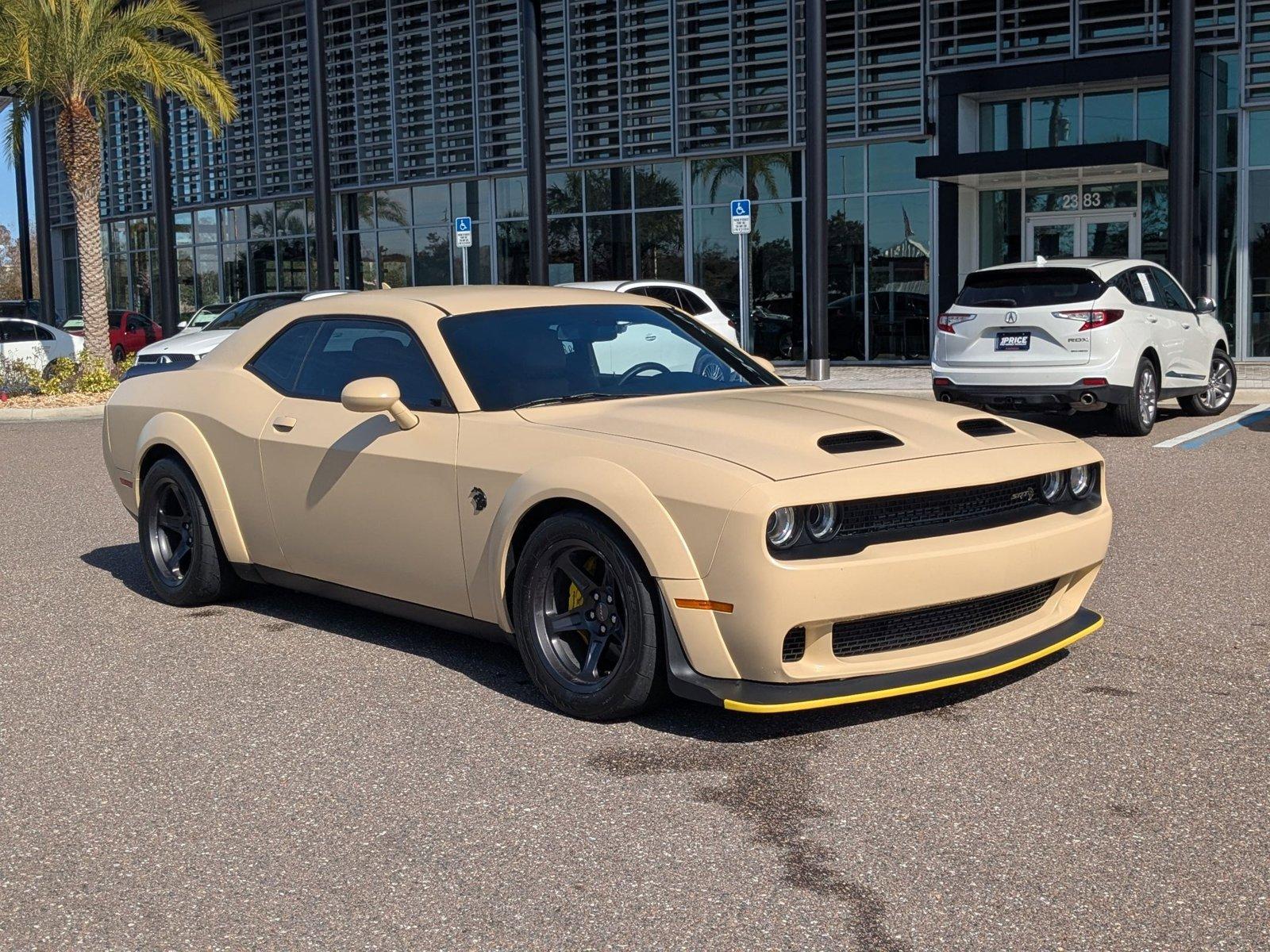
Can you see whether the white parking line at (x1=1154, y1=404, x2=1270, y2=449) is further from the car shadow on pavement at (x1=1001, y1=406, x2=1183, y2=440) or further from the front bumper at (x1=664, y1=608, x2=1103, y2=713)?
the front bumper at (x1=664, y1=608, x2=1103, y2=713)

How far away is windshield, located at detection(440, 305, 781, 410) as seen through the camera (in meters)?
5.71

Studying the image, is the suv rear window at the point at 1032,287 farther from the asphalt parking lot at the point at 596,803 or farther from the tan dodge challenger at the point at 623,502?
the tan dodge challenger at the point at 623,502

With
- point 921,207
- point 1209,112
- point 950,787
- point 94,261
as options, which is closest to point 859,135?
point 921,207

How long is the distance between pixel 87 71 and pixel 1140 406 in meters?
17.8

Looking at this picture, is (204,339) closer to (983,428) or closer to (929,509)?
(983,428)

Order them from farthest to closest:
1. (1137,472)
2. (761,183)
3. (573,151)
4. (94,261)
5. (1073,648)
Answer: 1. (573,151)
2. (761,183)
3. (94,261)
4. (1137,472)
5. (1073,648)

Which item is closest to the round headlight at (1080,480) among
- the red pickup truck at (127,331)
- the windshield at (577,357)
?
the windshield at (577,357)

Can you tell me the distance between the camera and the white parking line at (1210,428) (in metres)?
13.4

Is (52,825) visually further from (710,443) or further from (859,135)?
(859,135)

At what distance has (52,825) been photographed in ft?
13.7

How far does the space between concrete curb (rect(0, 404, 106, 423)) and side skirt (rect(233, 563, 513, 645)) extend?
1509 cm

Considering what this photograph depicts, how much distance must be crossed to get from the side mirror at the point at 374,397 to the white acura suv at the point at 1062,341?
9.06 meters

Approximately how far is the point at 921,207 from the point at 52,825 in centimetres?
2422

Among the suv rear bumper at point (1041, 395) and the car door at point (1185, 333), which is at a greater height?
the car door at point (1185, 333)
